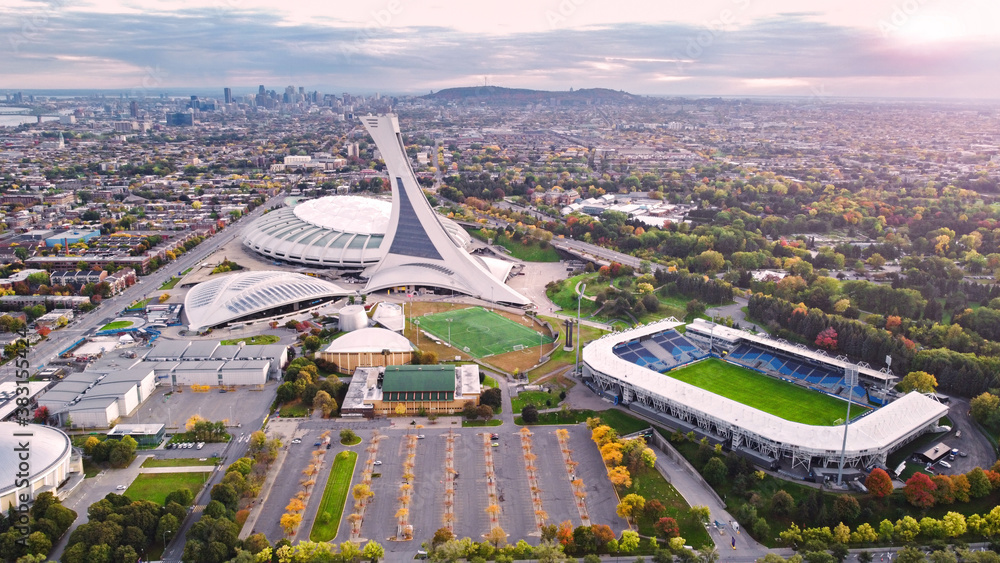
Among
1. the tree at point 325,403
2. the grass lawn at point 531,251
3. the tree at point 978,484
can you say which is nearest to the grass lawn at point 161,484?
the tree at point 325,403

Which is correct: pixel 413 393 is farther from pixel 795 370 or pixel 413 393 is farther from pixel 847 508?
pixel 795 370

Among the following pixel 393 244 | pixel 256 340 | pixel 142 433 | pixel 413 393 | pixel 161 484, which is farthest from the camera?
pixel 393 244

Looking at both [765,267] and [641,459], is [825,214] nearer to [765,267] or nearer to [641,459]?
[765,267]

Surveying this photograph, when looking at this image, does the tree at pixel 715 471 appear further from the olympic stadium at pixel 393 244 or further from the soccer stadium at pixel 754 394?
the olympic stadium at pixel 393 244

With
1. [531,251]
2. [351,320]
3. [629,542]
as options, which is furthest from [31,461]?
[531,251]

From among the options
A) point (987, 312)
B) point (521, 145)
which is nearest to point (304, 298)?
point (987, 312)

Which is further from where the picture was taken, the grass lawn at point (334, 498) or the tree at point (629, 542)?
the grass lawn at point (334, 498)

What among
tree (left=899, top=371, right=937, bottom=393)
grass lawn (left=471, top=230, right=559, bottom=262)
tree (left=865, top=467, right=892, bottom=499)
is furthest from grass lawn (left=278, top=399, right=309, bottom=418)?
grass lawn (left=471, top=230, right=559, bottom=262)
